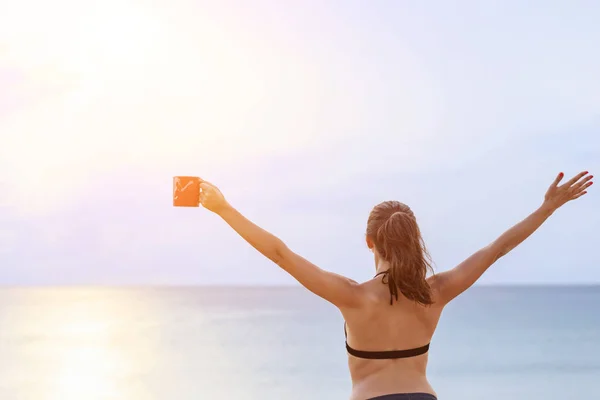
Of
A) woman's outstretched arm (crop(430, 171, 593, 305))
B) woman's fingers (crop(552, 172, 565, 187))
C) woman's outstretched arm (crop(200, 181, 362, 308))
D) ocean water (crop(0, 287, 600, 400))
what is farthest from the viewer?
ocean water (crop(0, 287, 600, 400))

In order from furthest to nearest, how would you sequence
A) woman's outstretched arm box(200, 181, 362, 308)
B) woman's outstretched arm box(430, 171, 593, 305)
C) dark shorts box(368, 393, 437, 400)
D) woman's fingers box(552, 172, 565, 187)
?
woman's fingers box(552, 172, 565, 187), woman's outstretched arm box(430, 171, 593, 305), dark shorts box(368, 393, 437, 400), woman's outstretched arm box(200, 181, 362, 308)

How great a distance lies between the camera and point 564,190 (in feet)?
10.2

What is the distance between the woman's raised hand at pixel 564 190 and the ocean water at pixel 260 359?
13415 millimetres

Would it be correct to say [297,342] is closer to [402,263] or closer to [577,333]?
[577,333]

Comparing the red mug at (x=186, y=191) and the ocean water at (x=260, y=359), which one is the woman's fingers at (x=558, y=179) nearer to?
the red mug at (x=186, y=191)

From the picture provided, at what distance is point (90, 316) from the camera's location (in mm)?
45219

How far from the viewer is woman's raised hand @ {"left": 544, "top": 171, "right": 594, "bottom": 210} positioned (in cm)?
310

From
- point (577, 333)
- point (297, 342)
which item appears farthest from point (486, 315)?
point (297, 342)

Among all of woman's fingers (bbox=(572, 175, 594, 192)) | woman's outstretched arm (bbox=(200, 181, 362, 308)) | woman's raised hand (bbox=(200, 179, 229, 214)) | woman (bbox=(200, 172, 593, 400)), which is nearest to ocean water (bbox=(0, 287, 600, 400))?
woman's fingers (bbox=(572, 175, 594, 192))

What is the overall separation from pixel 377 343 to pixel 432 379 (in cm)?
1637

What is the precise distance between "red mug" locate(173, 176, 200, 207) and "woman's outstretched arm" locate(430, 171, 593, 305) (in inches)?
34.0

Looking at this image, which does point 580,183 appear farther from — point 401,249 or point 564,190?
point 401,249

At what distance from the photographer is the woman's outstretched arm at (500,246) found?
2.80 metres

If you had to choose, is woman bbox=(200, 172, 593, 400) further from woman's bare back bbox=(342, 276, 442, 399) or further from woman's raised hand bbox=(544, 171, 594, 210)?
woman's raised hand bbox=(544, 171, 594, 210)
